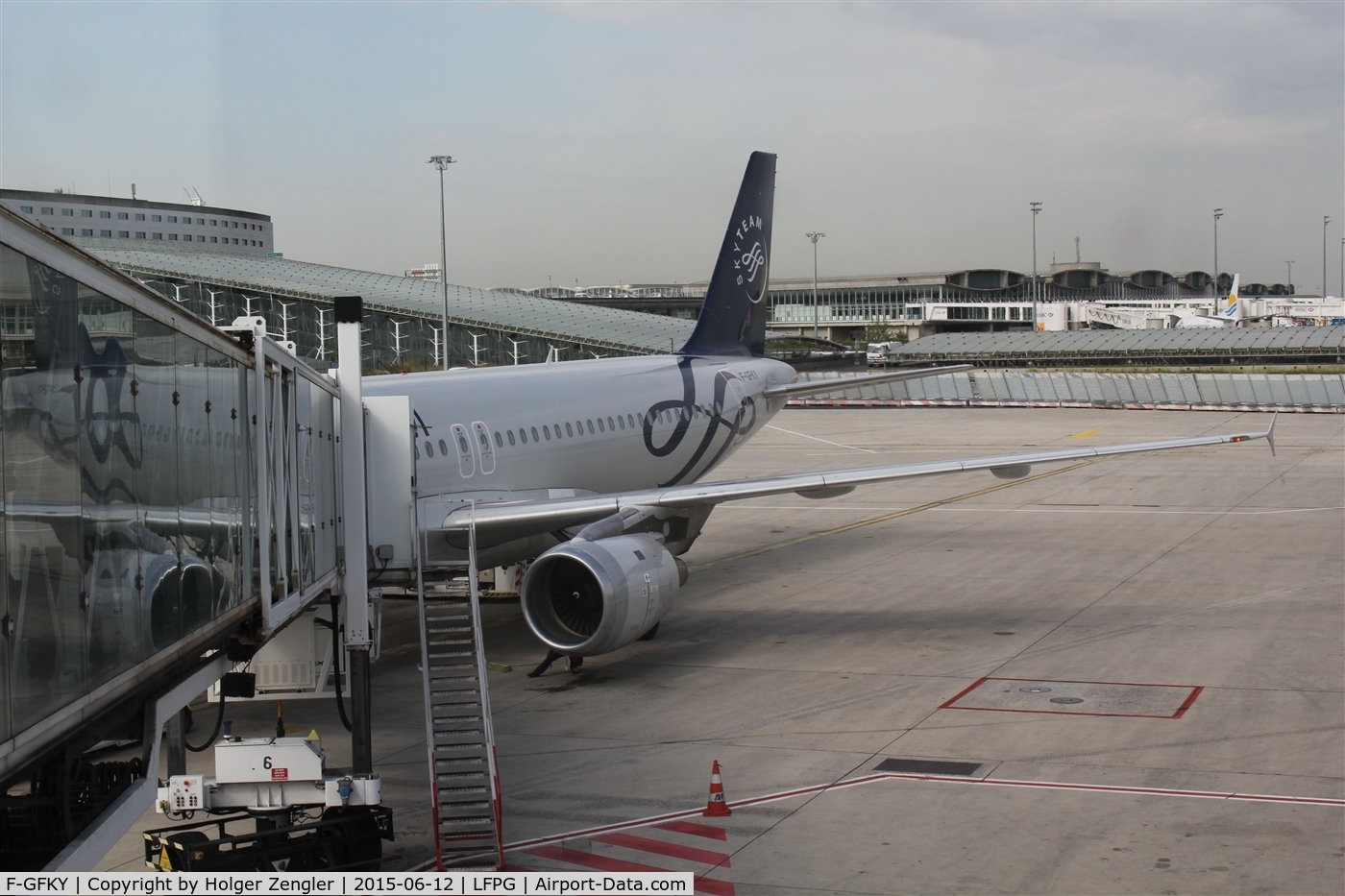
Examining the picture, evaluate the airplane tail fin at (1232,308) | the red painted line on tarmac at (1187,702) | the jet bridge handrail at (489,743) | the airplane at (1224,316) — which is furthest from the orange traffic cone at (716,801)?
the airplane tail fin at (1232,308)

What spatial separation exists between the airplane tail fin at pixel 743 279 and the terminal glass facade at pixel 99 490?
74.5 ft

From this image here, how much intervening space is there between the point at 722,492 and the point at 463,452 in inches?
162

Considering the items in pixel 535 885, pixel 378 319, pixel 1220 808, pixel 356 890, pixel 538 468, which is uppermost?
pixel 378 319

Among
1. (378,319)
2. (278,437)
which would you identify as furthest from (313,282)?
(278,437)

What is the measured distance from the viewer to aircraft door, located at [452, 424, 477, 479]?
2044cm

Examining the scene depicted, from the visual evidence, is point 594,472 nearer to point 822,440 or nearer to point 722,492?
point 722,492

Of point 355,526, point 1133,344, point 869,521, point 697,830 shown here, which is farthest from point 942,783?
point 1133,344

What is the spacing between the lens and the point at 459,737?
12992mm

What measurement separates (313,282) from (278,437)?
93.4 m

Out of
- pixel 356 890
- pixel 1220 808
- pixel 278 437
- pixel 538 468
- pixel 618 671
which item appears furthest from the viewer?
pixel 538 468

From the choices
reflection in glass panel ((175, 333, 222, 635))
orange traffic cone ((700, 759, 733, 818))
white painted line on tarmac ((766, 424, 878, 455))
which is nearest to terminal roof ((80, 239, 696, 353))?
white painted line on tarmac ((766, 424, 878, 455))

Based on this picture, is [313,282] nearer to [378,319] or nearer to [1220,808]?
[378,319]

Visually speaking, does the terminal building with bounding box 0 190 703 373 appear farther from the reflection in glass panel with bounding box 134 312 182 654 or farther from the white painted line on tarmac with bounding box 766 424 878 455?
the reflection in glass panel with bounding box 134 312 182 654

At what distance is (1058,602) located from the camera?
79.3 ft
